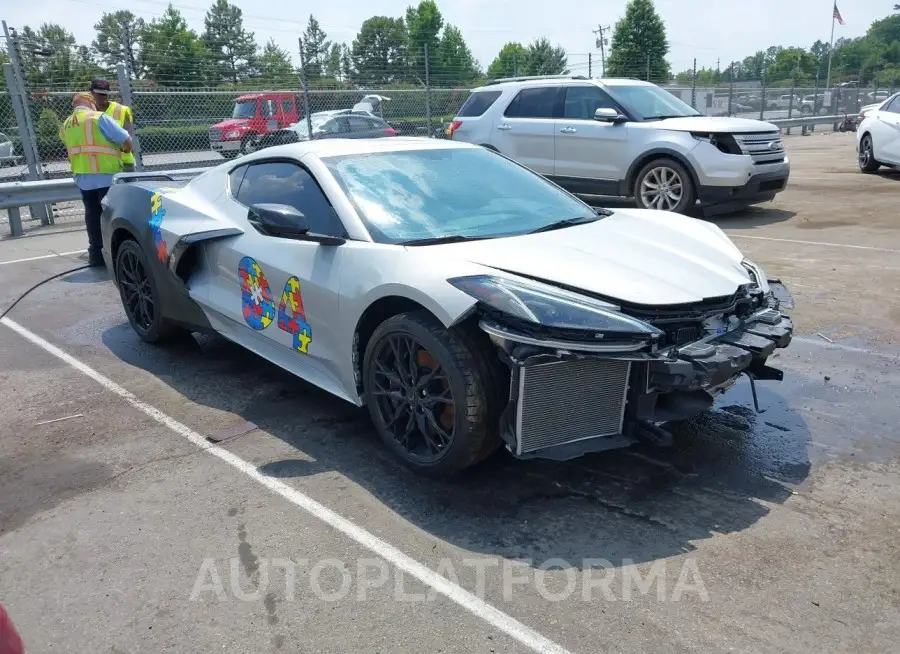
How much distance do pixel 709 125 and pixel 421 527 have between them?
7982mm

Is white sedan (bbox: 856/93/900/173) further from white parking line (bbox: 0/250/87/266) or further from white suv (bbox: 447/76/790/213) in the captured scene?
white parking line (bbox: 0/250/87/266)

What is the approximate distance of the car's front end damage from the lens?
304 centimetres

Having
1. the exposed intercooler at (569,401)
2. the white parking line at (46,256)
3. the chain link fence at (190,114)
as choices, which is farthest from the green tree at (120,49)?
the exposed intercooler at (569,401)

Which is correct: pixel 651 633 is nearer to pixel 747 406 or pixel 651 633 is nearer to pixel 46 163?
pixel 747 406

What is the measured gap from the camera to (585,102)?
34.3ft

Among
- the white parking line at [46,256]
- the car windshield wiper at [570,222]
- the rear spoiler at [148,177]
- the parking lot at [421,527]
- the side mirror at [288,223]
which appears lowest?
the parking lot at [421,527]

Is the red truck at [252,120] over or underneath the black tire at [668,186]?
over

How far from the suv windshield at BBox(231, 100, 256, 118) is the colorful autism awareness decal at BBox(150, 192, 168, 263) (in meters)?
9.36

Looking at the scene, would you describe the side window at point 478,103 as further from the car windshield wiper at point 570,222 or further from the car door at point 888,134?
the car windshield wiper at point 570,222

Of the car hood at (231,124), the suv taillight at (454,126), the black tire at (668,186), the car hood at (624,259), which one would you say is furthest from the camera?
the car hood at (231,124)

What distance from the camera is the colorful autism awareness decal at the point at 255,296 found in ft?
14.2

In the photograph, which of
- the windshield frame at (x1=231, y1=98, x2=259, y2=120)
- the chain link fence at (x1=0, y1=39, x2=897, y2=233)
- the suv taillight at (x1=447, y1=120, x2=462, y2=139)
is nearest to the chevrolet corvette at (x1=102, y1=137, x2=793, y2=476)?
the suv taillight at (x1=447, y1=120, x2=462, y2=139)

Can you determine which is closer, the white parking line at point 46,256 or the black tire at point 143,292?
the black tire at point 143,292

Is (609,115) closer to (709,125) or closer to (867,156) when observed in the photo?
(709,125)
